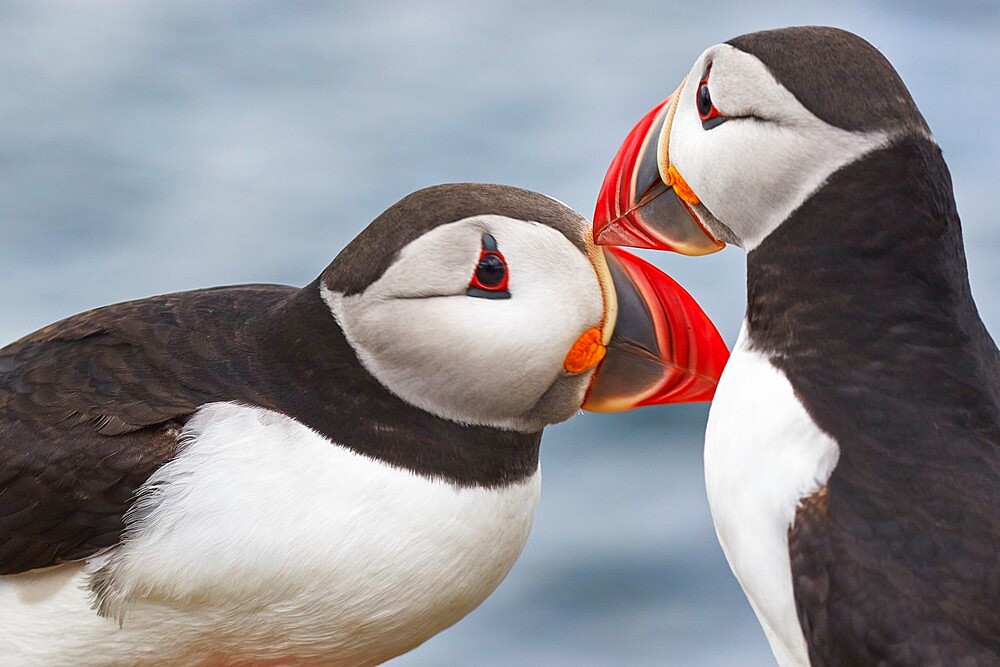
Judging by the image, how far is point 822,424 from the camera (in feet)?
8.66

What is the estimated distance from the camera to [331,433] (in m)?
3.11

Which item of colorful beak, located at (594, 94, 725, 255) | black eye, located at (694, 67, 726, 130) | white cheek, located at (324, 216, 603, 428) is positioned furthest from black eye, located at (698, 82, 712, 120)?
white cheek, located at (324, 216, 603, 428)

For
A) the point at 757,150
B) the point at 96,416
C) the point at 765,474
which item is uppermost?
the point at 757,150

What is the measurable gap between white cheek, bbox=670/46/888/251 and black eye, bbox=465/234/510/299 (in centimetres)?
41

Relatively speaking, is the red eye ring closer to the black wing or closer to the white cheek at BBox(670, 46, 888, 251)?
the white cheek at BBox(670, 46, 888, 251)

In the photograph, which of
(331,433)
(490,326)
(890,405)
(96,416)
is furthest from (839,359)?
(96,416)

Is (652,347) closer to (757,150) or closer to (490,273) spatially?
(490,273)

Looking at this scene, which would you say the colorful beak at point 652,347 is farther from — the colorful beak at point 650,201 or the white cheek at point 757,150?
the white cheek at point 757,150

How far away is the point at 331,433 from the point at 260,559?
28 cm

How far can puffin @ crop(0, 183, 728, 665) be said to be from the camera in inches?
120

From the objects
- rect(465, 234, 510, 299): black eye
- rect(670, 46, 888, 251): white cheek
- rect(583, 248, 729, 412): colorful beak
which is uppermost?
rect(670, 46, 888, 251): white cheek

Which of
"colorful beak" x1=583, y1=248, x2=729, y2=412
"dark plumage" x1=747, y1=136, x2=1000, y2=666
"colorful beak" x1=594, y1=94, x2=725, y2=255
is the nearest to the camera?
"dark plumage" x1=747, y1=136, x2=1000, y2=666

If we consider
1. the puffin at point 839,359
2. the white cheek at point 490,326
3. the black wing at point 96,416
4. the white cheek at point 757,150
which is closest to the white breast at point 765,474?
the puffin at point 839,359

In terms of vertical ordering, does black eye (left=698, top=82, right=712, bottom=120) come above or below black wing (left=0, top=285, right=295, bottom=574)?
above
